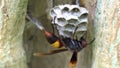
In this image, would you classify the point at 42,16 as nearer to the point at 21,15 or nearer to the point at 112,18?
the point at 21,15

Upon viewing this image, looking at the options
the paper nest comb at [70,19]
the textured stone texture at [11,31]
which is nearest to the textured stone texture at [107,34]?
the paper nest comb at [70,19]

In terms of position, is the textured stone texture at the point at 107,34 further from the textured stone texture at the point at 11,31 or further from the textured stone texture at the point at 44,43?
the textured stone texture at the point at 11,31

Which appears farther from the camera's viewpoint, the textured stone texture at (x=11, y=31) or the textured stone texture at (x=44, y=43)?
the textured stone texture at (x=44, y=43)

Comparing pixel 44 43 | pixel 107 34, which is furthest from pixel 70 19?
pixel 44 43

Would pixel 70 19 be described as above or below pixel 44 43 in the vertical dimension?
above

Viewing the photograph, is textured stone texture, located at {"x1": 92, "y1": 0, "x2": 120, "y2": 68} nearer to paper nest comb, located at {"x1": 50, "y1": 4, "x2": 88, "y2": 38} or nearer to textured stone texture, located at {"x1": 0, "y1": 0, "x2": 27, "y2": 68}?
paper nest comb, located at {"x1": 50, "y1": 4, "x2": 88, "y2": 38}

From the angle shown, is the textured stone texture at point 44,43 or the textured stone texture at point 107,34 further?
the textured stone texture at point 44,43

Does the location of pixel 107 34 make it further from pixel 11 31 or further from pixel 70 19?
pixel 11 31

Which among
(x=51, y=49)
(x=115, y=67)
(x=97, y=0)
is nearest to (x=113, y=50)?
(x=115, y=67)

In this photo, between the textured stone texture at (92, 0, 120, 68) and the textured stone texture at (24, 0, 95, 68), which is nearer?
the textured stone texture at (92, 0, 120, 68)

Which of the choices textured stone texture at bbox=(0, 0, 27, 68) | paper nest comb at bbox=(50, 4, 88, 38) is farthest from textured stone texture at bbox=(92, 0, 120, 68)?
textured stone texture at bbox=(0, 0, 27, 68)
